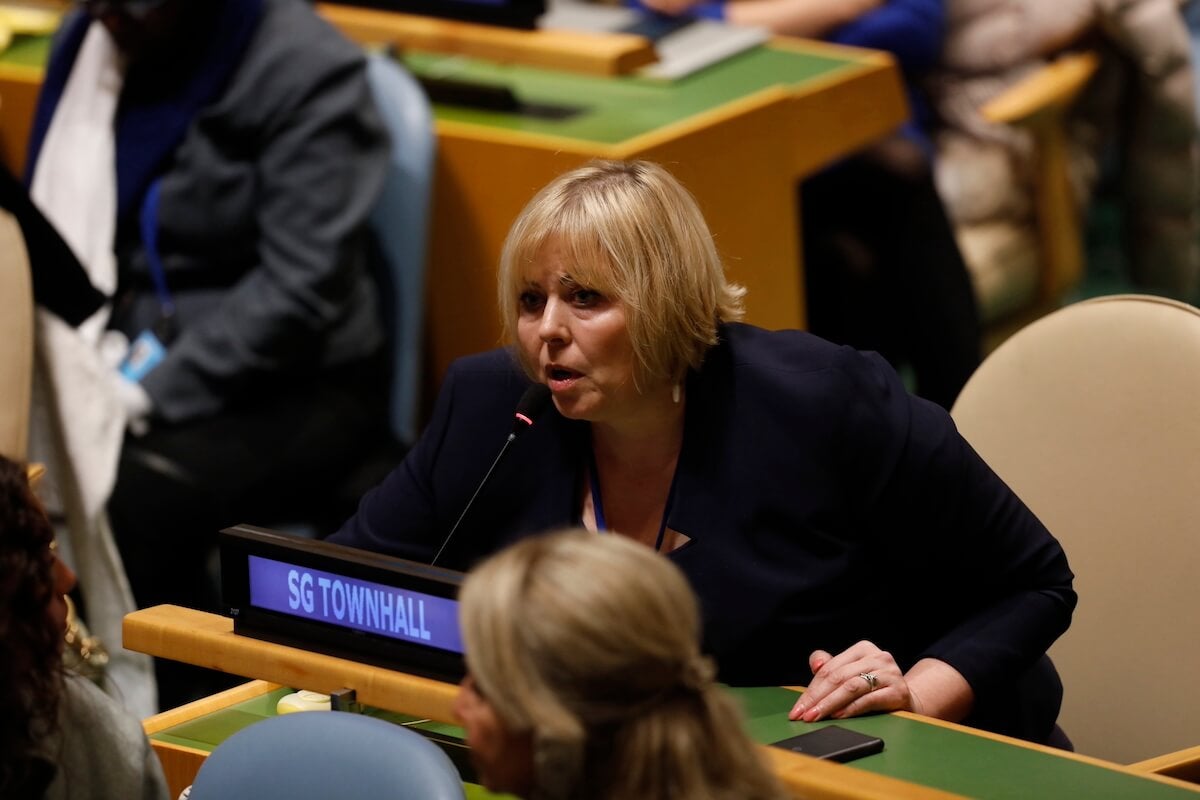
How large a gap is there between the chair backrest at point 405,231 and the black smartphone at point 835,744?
1.76 m

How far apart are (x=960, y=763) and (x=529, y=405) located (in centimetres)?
67

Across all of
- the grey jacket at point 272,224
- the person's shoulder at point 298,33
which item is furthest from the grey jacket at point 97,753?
the person's shoulder at point 298,33

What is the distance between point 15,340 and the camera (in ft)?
8.54

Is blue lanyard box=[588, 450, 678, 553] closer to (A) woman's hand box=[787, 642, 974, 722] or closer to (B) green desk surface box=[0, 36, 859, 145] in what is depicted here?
(A) woman's hand box=[787, 642, 974, 722]

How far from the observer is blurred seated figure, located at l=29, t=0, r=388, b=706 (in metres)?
3.10

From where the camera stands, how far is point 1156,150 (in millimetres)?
4688

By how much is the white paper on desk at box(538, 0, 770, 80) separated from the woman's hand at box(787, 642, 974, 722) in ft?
6.10

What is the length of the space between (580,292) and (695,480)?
0.24 metres

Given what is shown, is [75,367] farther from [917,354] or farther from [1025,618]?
[917,354]

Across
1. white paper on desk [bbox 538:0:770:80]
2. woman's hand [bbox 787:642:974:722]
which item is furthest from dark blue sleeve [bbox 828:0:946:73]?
woman's hand [bbox 787:642:974:722]

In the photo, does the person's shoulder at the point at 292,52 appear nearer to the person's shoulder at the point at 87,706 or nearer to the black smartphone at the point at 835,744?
the person's shoulder at the point at 87,706

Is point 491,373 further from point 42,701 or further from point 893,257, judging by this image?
point 893,257

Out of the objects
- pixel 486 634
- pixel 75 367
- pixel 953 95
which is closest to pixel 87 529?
pixel 75 367

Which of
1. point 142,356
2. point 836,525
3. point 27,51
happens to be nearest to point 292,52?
point 142,356
